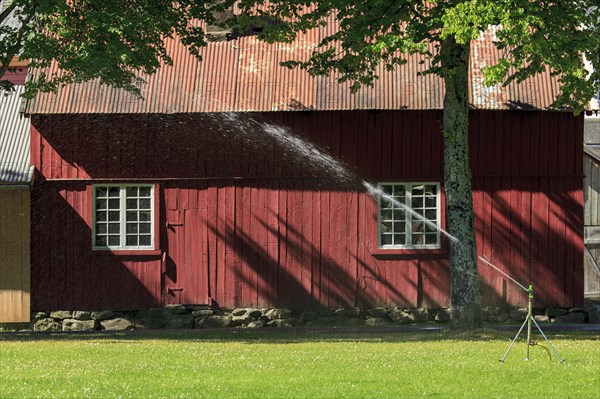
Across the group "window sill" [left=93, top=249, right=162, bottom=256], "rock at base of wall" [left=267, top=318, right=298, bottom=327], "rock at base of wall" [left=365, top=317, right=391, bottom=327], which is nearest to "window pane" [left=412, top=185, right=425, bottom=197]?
"rock at base of wall" [left=365, top=317, right=391, bottom=327]

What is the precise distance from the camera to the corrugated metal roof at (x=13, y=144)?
27.2 m

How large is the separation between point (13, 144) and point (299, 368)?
13869 mm

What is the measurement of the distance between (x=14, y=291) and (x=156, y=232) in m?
3.57

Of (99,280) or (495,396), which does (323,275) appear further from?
(495,396)

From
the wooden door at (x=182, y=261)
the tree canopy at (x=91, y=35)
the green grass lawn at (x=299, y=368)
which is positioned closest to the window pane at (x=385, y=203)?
the wooden door at (x=182, y=261)

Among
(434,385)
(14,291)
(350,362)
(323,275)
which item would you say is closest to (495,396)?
(434,385)

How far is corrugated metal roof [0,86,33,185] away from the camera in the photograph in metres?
27.2

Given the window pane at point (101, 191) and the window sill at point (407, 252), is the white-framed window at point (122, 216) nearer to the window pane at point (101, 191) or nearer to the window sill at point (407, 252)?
the window pane at point (101, 191)

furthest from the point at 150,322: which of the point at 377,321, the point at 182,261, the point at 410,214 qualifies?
the point at 410,214

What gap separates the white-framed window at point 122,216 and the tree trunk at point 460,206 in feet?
25.2

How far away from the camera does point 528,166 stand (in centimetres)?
2770

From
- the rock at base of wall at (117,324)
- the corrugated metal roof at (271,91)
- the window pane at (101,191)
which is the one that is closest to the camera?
the corrugated metal roof at (271,91)

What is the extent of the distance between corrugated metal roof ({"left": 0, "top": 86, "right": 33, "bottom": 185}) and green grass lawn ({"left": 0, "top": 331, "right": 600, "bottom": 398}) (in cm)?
580

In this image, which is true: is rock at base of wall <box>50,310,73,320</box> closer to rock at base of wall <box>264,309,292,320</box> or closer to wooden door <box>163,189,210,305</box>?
wooden door <box>163,189,210,305</box>
